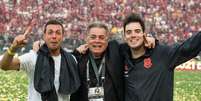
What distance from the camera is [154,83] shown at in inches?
255

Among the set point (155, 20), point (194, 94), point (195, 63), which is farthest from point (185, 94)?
point (155, 20)

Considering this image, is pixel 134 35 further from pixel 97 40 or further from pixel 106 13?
pixel 106 13

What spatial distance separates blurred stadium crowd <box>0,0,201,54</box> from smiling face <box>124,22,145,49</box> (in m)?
29.3

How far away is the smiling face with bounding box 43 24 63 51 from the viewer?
660cm

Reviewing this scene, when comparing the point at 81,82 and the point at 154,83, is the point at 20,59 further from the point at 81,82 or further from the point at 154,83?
the point at 154,83

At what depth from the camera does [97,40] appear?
6.61 metres

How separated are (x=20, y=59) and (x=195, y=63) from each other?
22699mm

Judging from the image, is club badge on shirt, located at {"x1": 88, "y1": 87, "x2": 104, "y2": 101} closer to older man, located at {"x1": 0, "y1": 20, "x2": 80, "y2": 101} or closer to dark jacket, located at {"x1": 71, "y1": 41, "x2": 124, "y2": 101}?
dark jacket, located at {"x1": 71, "y1": 41, "x2": 124, "y2": 101}

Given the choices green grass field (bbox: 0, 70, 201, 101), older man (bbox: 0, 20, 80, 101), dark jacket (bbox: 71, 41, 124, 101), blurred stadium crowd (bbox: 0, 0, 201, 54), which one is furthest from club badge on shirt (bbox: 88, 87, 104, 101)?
blurred stadium crowd (bbox: 0, 0, 201, 54)

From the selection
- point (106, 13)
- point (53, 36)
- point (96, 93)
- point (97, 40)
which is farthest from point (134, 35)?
point (106, 13)

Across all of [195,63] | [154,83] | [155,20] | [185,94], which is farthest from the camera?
[155,20]

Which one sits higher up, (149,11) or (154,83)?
(154,83)

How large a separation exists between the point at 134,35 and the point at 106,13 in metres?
33.8

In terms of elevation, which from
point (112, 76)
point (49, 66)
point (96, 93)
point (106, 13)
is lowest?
point (106, 13)
